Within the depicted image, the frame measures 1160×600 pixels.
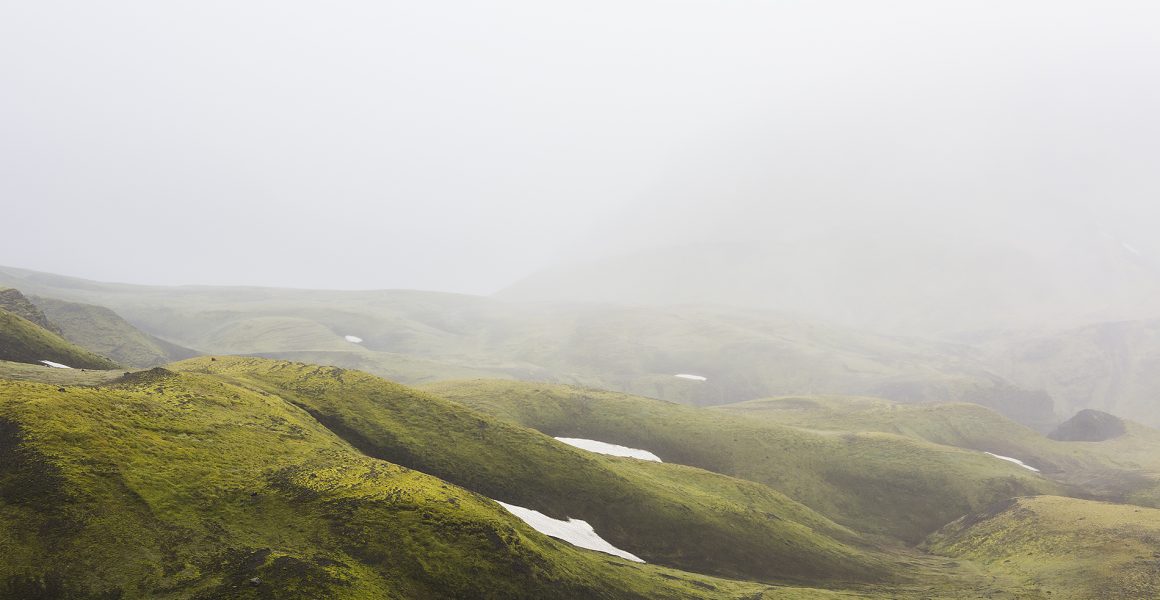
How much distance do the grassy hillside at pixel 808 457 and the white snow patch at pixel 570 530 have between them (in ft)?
97.3

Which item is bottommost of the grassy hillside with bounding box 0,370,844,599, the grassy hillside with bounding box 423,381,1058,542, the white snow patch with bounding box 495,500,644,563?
the grassy hillside with bounding box 423,381,1058,542

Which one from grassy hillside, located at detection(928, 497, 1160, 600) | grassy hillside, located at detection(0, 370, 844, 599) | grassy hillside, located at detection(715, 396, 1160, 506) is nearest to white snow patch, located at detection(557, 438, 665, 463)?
grassy hillside, located at detection(928, 497, 1160, 600)

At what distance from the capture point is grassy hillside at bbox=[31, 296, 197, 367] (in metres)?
115

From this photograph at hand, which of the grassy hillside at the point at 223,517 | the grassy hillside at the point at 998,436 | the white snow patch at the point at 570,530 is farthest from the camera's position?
the grassy hillside at the point at 998,436

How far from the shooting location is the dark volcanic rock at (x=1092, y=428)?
11300 centimetres

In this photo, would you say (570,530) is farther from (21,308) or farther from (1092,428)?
(1092,428)

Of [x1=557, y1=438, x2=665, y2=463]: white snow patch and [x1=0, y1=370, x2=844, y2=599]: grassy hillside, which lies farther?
[x1=557, y1=438, x2=665, y2=463]: white snow patch

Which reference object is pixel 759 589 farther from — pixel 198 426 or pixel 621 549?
pixel 198 426

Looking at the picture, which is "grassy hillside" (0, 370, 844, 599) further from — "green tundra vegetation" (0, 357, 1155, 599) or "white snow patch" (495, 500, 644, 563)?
"white snow patch" (495, 500, 644, 563)

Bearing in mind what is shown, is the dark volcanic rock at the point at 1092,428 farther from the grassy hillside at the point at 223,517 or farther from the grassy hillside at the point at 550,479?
the grassy hillside at the point at 223,517

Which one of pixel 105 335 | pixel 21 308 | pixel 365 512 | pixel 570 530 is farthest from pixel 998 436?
pixel 105 335

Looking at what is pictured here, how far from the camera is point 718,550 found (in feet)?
140

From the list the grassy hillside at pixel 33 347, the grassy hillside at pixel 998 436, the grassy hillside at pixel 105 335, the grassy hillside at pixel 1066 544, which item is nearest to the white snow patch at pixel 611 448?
the grassy hillside at pixel 1066 544

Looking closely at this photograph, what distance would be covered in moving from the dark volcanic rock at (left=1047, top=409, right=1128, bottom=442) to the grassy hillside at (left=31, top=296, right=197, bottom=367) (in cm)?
19251
